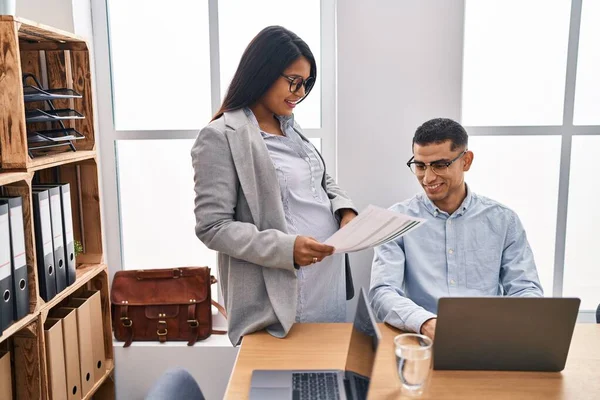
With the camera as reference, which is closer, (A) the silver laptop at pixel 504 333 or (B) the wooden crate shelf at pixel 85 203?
(A) the silver laptop at pixel 504 333

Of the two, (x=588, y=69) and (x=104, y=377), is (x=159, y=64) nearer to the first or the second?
(x=104, y=377)

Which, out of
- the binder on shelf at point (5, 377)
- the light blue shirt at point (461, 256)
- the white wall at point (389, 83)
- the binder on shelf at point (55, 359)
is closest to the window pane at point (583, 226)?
the white wall at point (389, 83)

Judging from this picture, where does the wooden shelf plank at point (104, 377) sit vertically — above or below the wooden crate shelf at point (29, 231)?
below

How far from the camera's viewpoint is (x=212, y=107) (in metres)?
2.50

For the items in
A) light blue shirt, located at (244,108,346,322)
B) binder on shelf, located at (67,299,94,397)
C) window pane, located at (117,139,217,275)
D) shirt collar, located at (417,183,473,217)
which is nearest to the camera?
light blue shirt, located at (244,108,346,322)

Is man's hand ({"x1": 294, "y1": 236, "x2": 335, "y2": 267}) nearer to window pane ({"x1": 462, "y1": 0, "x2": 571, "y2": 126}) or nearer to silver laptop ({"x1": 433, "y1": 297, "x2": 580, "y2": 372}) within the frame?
silver laptop ({"x1": 433, "y1": 297, "x2": 580, "y2": 372})

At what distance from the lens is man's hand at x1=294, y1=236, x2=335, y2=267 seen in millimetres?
1490

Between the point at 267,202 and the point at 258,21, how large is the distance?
1.15m

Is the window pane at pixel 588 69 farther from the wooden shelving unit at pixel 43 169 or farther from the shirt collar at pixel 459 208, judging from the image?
the wooden shelving unit at pixel 43 169

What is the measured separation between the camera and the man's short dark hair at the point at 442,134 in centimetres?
188

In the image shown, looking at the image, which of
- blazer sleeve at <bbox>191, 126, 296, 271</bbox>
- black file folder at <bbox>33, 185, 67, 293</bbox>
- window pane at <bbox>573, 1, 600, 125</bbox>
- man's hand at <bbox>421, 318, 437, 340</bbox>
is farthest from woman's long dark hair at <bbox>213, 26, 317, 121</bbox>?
window pane at <bbox>573, 1, 600, 125</bbox>

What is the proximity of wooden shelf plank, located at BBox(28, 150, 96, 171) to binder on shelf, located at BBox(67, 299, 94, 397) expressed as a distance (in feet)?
1.80

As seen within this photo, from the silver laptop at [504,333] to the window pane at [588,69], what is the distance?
Result: 1.51 m

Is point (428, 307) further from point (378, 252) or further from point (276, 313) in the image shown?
point (276, 313)
